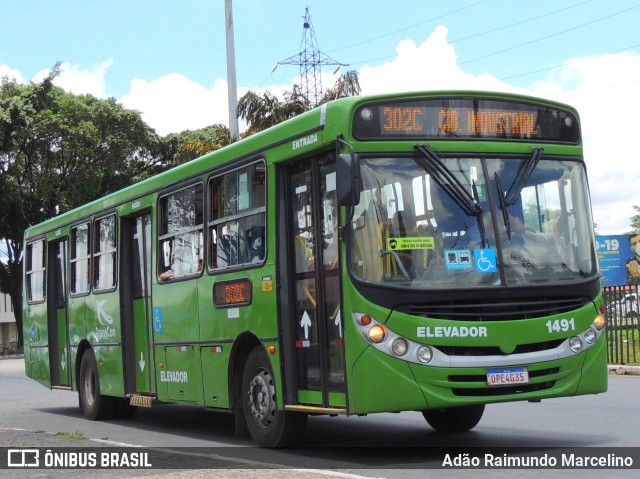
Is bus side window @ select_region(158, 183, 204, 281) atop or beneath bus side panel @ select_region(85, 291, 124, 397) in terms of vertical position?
atop

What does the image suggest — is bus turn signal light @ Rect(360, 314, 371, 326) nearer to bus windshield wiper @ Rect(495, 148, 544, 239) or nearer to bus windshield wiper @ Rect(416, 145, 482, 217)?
bus windshield wiper @ Rect(416, 145, 482, 217)

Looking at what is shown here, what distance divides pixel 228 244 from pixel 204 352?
4.52 feet

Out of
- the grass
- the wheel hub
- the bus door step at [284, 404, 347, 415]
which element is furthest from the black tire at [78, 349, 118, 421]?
the grass

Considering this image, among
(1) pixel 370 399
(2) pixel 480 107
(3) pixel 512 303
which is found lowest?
(1) pixel 370 399

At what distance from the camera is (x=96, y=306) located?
630 inches

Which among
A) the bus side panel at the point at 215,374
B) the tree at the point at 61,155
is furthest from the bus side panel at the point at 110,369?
the tree at the point at 61,155

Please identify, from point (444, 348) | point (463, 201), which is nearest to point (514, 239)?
point (463, 201)

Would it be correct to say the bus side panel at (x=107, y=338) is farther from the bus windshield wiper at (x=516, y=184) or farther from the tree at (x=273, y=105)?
the tree at (x=273, y=105)

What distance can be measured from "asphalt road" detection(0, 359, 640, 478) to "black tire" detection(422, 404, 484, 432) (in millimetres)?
122

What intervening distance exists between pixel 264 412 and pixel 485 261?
302 centimetres

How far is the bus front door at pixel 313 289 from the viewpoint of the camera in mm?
9648

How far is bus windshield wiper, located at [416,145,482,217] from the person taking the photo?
30.7ft

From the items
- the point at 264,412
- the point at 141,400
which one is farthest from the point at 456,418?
the point at 141,400

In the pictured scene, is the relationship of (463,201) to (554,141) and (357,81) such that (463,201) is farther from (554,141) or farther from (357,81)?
(357,81)
